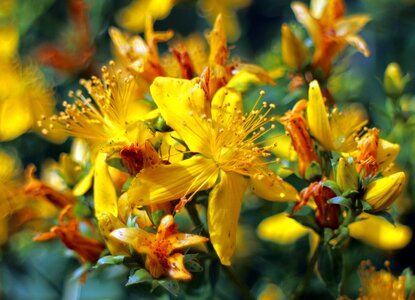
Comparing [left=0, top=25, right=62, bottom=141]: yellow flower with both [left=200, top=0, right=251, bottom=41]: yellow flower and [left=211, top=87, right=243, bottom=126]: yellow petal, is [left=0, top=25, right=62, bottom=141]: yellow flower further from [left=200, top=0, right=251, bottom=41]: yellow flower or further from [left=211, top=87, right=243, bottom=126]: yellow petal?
[left=211, top=87, right=243, bottom=126]: yellow petal

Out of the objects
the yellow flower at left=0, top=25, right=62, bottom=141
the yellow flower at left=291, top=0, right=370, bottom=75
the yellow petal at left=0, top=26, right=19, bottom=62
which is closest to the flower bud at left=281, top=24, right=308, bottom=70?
the yellow flower at left=291, top=0, right=370, bottom=75

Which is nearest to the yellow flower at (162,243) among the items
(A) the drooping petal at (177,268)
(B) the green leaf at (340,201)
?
(A) the drooping petal at (177,268)

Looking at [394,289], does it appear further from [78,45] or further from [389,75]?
[78,45]

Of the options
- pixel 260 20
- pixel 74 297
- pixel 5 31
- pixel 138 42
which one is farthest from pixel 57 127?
pixel 260 20

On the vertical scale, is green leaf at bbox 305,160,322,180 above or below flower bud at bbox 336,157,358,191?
below

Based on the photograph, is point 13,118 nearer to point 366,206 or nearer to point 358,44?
point 358,44

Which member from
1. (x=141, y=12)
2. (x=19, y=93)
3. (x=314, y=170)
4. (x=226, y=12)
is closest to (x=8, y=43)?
(x=19, y=93)
